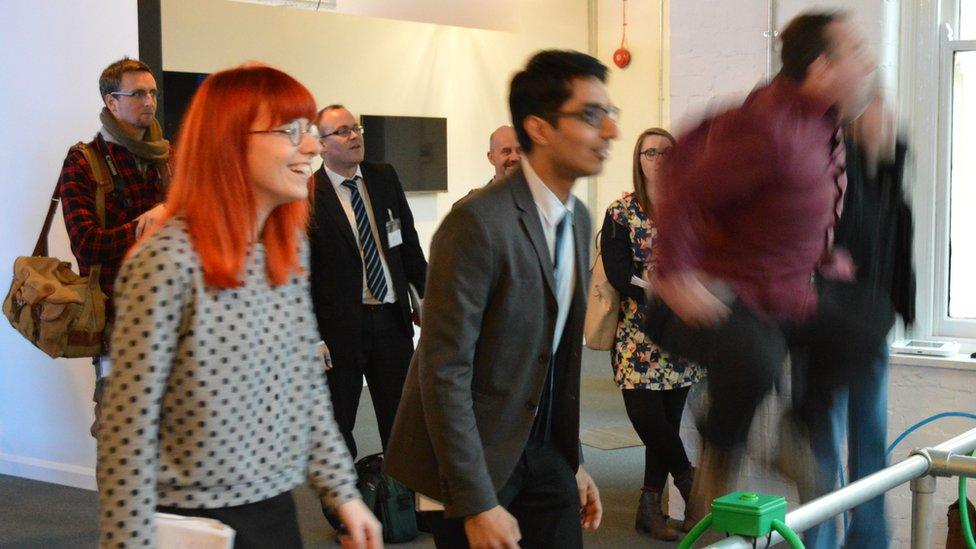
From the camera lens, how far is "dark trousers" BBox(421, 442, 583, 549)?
2.46 metres

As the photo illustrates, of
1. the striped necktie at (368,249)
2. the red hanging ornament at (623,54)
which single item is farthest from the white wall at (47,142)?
the red hanging ornament at (623,54)

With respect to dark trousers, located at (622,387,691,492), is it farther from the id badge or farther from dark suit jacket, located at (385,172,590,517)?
dark suit jacket, located at (385,172,590,517)

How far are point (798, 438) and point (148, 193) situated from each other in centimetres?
288

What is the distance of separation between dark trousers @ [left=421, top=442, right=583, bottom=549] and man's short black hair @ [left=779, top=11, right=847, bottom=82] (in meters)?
1.08

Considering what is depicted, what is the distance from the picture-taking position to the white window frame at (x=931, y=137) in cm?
453

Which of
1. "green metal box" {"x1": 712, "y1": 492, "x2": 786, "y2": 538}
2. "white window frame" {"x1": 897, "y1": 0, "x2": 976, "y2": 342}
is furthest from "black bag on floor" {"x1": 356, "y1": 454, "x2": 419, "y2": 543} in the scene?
"green metal box" {"x1": 712, "y1": 492, "x2": 786, "y2": 538}

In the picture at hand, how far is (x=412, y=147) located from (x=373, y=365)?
4424 millimetres

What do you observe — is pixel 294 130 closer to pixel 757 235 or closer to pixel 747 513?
pixel 747 513

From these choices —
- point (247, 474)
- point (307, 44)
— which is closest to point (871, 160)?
point (247, 474)

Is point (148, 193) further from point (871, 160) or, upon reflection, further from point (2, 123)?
point (871, 160)

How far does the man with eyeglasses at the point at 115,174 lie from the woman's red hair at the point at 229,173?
8.85 feet

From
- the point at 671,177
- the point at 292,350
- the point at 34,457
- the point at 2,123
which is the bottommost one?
the point at 34,457

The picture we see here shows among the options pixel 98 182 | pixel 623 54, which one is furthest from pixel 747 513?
pixel 623 54

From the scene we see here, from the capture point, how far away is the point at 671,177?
2.67 meters
